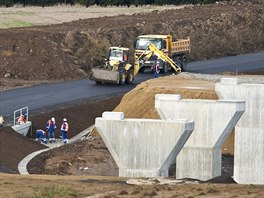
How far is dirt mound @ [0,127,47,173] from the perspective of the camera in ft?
146

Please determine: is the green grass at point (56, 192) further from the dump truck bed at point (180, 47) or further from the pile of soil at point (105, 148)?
the dump truck bed at point (180, 47)

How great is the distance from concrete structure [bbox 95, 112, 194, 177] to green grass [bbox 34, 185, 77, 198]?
1382 centimetres

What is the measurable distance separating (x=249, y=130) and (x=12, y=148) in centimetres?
1096

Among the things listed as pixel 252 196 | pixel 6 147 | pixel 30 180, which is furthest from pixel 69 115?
pixel 252 196

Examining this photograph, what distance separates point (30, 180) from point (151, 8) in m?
86.8

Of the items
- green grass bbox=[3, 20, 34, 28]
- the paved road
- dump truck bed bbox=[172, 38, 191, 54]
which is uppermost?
green grass bbox=[3, 20, 34, 28]

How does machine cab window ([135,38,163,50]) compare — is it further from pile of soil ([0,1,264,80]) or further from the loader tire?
the loader tire

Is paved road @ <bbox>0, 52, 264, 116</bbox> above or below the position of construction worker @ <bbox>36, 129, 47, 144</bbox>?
above

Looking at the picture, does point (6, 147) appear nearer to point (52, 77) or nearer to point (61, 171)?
point (61, 171)

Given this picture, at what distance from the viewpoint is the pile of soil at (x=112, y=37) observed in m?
72.3

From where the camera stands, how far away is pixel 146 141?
41844mm

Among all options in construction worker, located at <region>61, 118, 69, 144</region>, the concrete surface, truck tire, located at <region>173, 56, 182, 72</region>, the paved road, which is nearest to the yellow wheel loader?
the paved road

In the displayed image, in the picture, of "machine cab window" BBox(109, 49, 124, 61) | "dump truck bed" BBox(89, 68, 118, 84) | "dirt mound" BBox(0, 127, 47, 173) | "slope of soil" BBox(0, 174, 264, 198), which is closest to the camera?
"slope of soil" BBox(0, 174, 264, 198)

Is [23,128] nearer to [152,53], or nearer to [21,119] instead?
[21,119]
